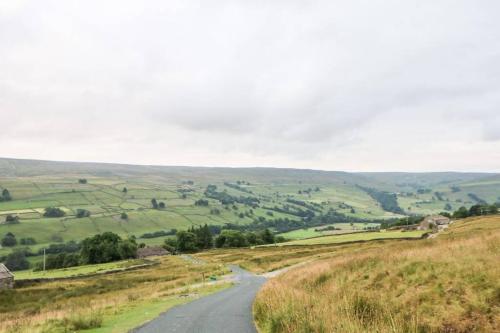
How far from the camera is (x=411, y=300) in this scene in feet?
49.9

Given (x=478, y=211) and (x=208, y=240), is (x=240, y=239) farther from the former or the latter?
(x=478, y=211)

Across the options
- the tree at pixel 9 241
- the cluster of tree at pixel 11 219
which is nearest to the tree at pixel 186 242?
the tree at pixel 9 241

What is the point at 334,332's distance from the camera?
10.9 meters

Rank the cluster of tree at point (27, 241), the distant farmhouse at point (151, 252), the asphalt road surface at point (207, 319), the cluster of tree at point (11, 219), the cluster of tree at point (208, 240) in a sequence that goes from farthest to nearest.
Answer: the cluster of tree at point (11, 219)
the cluster of tree at point (27, 241)
the cluster of tree at point (208, 240)
the distant farmhouse at point (151, 252)
the asphalt road surface at point (207, 319)

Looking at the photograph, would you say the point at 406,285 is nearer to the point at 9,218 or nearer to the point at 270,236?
the point at 270,236

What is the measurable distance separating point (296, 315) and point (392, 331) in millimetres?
3818

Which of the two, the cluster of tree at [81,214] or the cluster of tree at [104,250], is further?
the cluster of tree at [81,214]

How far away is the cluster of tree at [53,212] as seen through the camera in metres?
190

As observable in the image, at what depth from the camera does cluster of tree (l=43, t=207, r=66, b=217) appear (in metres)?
190

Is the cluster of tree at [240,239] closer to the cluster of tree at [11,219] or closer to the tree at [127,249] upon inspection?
the tree at [127,249]

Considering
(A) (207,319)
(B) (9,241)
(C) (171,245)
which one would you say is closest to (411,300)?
(A) (207,319)

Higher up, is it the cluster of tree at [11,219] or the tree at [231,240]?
Result: the cluster of tree at [11,219]

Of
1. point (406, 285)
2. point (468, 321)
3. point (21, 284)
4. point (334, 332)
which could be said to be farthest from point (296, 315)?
point (21, 284)

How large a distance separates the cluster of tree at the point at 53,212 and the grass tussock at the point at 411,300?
196 metres
